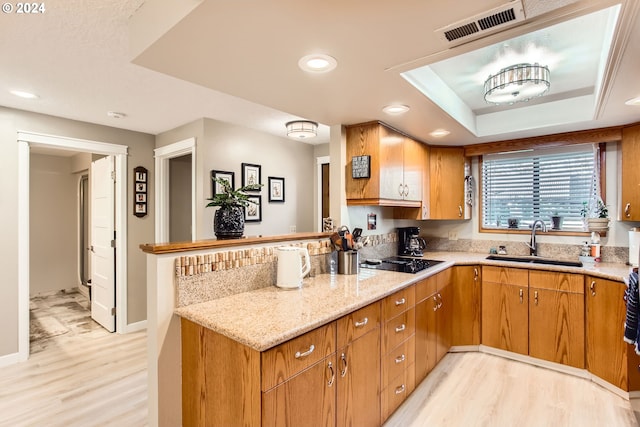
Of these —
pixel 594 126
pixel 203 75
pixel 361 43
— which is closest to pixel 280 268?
pixel 203 75

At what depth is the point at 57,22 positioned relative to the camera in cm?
170

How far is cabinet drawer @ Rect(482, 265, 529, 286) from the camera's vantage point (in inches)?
113

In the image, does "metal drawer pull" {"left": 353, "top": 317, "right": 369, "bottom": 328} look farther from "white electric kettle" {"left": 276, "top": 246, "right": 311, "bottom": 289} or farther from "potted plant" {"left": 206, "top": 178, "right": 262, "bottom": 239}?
"potted plant" {"left": 206, "top": 178, "right": 262, "bottom": 239}

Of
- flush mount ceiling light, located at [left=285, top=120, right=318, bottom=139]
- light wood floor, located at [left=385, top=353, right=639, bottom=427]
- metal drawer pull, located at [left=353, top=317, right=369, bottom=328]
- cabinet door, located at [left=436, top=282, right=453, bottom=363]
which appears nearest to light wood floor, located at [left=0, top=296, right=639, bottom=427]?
light wood floor, located at [left=385, top=353, right=639, bottom=427]

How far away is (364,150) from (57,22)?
6.99 feet

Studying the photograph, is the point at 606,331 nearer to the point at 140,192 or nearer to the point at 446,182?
the point at 446,182

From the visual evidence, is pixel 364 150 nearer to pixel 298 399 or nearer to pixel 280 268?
pixel 280 268

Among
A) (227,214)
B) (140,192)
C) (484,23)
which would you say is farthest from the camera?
(140,192)

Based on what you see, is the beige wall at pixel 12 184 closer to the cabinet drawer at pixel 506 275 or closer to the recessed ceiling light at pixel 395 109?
the recessed ceiling light at pixel 395 109

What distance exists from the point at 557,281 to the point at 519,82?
67.7 inches

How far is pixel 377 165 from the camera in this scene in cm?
268

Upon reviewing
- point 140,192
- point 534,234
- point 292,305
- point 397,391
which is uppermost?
point 140,192

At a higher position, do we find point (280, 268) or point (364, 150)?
point (364, 150)

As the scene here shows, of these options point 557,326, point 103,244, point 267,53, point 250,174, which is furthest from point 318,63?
point 103,244
